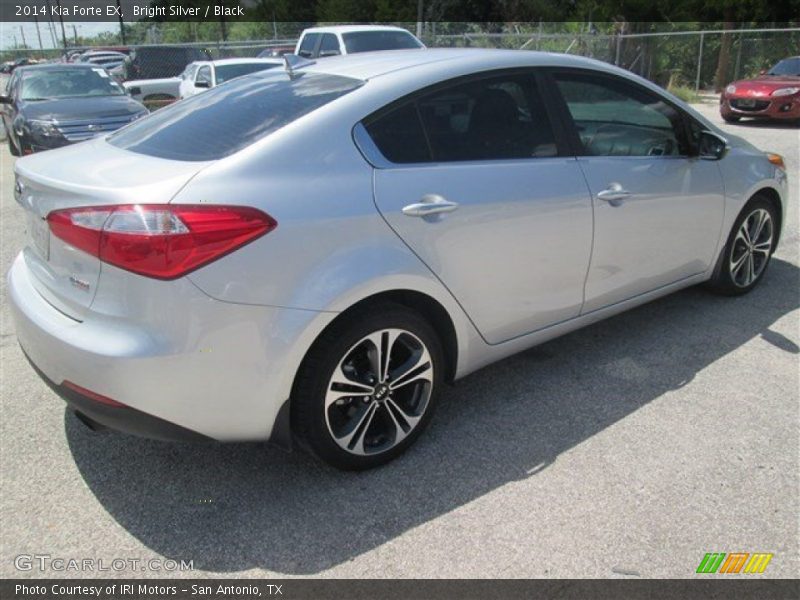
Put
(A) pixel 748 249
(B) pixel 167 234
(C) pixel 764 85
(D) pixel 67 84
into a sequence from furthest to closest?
(C) pixel 764 85 < (D) pixel 67 84 < (A) pixel 748 249 < (B) pixel 167 234

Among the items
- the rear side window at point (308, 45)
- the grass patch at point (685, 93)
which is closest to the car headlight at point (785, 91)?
the grass patch at point (685, 93)

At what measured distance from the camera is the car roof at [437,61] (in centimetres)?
311

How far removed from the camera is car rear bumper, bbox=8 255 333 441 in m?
2.30

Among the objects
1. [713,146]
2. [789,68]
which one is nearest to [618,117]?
[713,146]

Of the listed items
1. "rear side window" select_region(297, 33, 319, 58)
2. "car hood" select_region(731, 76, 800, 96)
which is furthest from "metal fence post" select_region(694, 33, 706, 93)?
"rear side window" select_region(297, 33, 319, 58)

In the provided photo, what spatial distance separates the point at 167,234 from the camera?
227 centimetres

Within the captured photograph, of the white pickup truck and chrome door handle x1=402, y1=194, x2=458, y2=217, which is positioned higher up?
chrome door handle x1=402, y1=194, x2=458, y2=217

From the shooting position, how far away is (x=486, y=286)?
10.1 ft

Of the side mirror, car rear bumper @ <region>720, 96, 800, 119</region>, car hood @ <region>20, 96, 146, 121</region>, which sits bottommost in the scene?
car rear bumper @ <region>720, 96, 800, 119</region>

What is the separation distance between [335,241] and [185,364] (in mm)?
691

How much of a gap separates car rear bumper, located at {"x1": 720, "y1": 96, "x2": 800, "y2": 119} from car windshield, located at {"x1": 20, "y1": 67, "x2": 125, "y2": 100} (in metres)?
12.5

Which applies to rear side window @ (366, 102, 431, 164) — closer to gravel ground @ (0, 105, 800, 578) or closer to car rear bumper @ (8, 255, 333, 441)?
car rear bumper @ (8, 255, 333, 441)

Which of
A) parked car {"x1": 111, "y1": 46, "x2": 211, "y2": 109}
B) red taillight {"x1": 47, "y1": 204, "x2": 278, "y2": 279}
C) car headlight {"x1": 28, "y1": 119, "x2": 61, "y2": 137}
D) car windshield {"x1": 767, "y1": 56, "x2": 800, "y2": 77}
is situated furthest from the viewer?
parked car {"x1": 111, "y1": 46, "x2": 211, "y2": 109}

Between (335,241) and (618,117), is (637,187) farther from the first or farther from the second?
(335,241)
